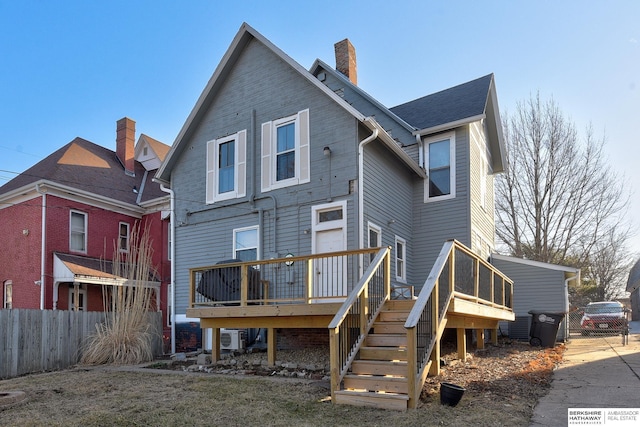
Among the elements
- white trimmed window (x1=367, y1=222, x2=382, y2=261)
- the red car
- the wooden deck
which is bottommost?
the red car

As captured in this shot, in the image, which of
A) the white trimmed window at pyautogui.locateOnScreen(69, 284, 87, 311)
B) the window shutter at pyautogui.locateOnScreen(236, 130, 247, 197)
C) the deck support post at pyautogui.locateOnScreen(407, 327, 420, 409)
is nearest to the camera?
the deck support post at pyautogui.locateOnScreen(407, 327, 420, 409)

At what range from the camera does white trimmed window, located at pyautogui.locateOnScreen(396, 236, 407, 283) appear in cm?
1202

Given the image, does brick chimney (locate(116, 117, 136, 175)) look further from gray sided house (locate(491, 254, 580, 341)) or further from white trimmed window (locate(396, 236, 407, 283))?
gray sided house (locate(491, 254, 580, 341))

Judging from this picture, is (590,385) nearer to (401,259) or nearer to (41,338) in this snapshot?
(401,259)

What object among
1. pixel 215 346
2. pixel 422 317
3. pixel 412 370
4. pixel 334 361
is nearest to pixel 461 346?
pixel 422 317

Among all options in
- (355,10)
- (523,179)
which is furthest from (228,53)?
(523,179)

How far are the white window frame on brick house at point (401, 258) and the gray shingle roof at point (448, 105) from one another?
318 cm

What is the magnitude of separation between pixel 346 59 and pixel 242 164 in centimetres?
571

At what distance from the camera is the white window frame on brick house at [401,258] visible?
12.0 meters

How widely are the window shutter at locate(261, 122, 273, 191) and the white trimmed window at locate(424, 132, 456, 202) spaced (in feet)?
13.8

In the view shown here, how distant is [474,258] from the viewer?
890cm

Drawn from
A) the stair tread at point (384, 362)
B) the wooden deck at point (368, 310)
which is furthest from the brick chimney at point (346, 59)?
the stair tread at point (384, 362)

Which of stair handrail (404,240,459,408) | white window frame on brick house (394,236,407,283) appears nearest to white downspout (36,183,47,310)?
white window frame on brick house (394,236,407,283)

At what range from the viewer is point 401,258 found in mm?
12227
